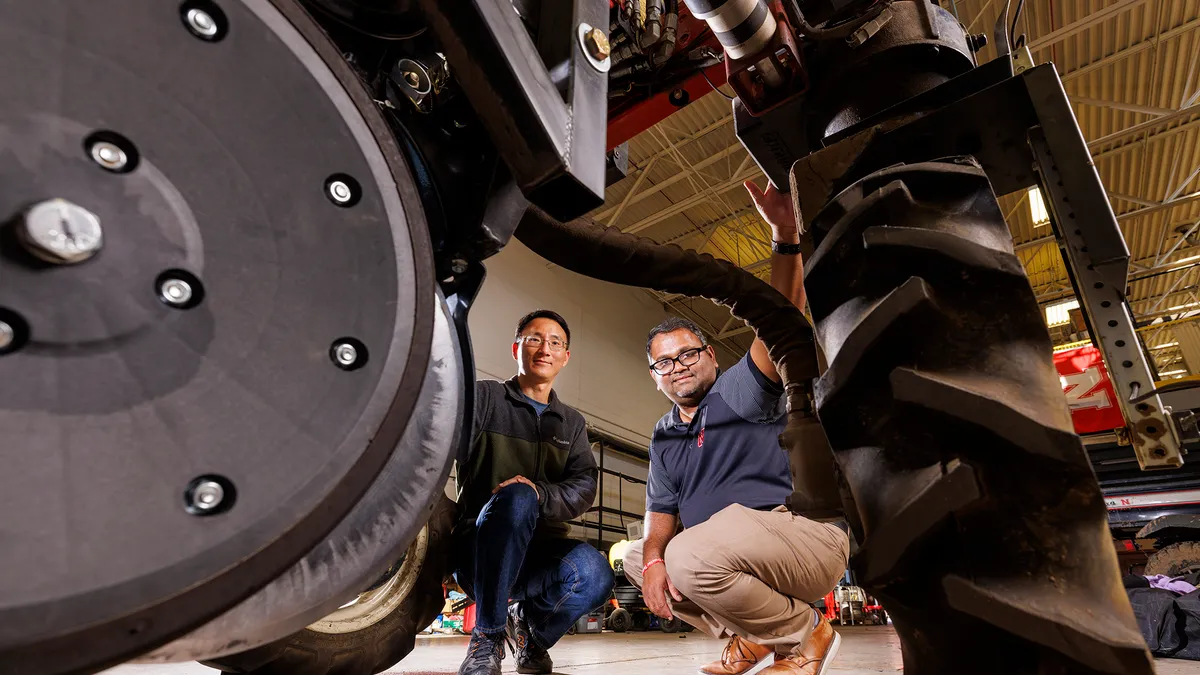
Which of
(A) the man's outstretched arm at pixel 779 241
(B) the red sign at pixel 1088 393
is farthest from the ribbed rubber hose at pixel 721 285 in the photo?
(B) the red sign at pixel 1088 393

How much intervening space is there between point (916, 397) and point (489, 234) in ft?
1.50

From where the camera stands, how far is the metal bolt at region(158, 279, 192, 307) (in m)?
0.43

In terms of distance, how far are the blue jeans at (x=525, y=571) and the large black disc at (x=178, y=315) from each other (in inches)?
64.3

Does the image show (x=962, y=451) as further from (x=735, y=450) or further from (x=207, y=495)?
(x=735, y=450)

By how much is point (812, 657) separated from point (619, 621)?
4.94 m

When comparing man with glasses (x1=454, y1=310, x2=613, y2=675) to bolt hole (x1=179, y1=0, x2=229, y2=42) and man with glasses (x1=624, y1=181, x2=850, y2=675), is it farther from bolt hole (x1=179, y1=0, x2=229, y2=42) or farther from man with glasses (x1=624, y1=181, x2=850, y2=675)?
bolt hole (x1=179, y1=0, x2=229, y2=42)

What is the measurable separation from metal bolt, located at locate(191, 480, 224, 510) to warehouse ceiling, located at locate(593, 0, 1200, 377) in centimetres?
588

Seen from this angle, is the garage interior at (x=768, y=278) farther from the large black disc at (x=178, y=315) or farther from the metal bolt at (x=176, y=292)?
the metal bolt at (x=176, y=292)

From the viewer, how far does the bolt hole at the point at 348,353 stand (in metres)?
0.49


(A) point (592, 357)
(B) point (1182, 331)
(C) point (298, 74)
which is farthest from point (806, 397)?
(B) point (1182, 331)

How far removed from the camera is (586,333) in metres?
10.0

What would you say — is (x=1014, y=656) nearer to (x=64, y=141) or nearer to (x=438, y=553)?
(x=64, y=141)

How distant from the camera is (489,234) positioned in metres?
0.70

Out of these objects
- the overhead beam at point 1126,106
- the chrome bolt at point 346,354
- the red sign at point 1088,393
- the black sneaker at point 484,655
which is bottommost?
the black sneaker at point 484,655
